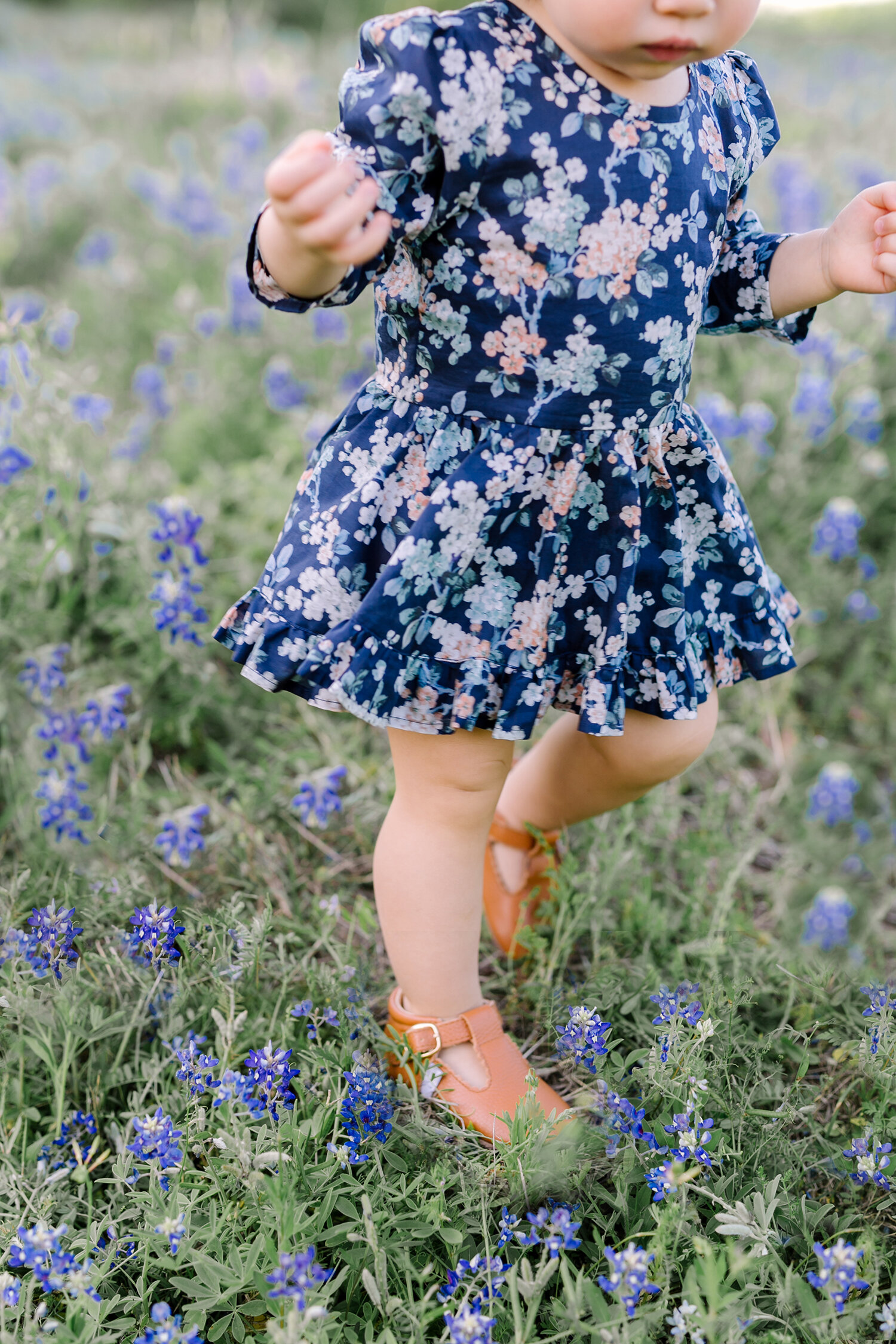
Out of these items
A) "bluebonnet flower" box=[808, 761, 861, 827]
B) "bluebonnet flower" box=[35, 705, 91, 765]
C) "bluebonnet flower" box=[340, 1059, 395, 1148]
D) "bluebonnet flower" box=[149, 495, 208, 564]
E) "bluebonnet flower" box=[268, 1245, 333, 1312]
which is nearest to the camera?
"bluebonnet flower" box=[268, 1245, 333, 1312]

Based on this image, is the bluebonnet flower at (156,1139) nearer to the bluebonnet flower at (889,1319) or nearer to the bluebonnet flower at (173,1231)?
the bluebonnet flower at (173,1231)

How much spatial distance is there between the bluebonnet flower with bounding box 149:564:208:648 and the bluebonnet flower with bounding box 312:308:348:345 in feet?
5.07

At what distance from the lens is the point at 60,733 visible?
207 cm

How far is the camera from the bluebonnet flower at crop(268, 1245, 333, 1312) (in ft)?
3.63

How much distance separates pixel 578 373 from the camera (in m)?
1.35

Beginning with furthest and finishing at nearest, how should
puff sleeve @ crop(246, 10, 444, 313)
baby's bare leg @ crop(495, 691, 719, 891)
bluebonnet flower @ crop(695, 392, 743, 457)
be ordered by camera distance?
1. bluebonnet flower @ crop(695, 392, 743, 457)
2. baby's bare leg @ crop(495, 691, 719, 891)
3. puff sleeve @ crop(246, 10, 444, 313)

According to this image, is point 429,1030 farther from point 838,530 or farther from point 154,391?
point 154,391

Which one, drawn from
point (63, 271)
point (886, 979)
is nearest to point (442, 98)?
point (886, 979)

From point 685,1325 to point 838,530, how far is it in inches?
78.4

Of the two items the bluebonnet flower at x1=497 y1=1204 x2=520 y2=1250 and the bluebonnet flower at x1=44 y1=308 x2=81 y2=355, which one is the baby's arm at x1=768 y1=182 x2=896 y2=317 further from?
the bluebonnet flower at x1=44 y1=308 x2=81 y2=355

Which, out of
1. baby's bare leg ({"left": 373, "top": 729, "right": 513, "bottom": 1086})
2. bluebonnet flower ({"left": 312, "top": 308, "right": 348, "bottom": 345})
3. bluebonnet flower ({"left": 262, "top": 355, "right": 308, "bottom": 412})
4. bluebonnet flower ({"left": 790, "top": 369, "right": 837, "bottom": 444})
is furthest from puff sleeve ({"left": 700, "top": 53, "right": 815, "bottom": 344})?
bluebonnet flower ({"left": 312, "top": 308, "right": 348, "bottom": 345})

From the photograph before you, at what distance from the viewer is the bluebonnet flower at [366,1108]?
1.42 m

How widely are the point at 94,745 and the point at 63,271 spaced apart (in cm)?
313

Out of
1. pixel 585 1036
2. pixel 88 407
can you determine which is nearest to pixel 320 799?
pixel 585 1036
